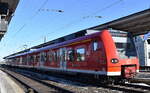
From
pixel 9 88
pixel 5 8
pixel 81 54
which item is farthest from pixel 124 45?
pixel 9 88

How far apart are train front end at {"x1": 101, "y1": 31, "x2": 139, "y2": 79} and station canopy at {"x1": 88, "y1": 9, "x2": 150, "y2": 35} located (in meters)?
1.76

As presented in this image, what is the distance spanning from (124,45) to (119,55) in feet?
3.36

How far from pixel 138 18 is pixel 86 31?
124 inches

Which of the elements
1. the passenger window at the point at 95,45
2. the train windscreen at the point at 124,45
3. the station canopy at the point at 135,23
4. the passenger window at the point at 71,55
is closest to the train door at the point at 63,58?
the passenger window at the point at 71,55

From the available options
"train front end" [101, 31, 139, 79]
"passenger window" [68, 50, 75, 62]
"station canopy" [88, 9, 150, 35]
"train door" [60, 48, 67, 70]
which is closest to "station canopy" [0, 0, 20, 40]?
"train front end" [101, 31, 139, 79]

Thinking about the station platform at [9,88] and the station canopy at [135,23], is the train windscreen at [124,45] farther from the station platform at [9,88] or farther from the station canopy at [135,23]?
the station platform at [9,88]

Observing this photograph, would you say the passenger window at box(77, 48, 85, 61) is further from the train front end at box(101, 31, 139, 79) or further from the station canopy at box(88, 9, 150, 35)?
the station canopy at box(88, 9, 150, 35)

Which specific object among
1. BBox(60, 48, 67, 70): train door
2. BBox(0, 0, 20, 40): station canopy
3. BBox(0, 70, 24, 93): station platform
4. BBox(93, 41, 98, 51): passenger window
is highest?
BBox(0, 0, 20, 40): station canopy

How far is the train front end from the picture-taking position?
12008mm

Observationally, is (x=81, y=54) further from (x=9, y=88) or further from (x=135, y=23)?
(x=135, y=23)

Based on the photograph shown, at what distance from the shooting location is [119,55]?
1245 cm

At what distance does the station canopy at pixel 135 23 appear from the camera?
14.4m

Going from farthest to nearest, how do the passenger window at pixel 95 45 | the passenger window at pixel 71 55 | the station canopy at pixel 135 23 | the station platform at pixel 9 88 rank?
the passenger window at pixel 71 55
the station canopy at pixel 135 23
the passenger window at pixel 95 45
the station platform at pixel 9 88

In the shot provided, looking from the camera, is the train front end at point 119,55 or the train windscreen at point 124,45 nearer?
the train front end at point 119,55
